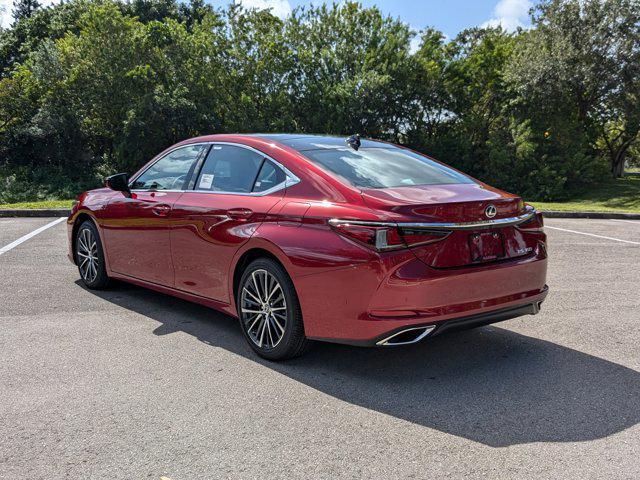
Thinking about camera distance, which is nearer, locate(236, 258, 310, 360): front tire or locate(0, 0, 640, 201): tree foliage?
locate(236, 258, 310, 360): front tire

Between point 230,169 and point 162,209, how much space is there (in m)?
0.81

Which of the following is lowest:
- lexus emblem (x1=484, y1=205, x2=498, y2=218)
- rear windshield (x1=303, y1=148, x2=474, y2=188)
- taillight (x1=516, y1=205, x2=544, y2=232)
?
taillight (x1=516, y1=205, x2=544, y2=232)

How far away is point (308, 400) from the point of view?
3.82m

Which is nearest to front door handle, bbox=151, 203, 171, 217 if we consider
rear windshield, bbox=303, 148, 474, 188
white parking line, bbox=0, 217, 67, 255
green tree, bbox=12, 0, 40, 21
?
rear windshield, bbox=303, 148, 474, 188

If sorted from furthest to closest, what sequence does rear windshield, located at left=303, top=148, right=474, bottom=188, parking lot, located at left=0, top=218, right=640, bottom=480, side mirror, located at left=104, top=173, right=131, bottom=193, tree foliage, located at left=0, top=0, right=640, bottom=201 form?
tree foliage, located at left=0, top=0, right=640, bottom=201
side mirror, located at left=104, top=173, right=131, bottom=193
rear windshield, located at left=303, top=148, right=474, bottom=188
parking lot, located at left=0, top=218, right=640, bottom=480

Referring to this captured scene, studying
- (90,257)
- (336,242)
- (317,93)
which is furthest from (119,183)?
(317,93)

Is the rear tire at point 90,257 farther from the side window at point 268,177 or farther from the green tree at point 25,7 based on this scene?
the green tree at point 25,7

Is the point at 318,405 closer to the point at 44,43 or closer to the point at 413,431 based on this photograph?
the point at 413,431

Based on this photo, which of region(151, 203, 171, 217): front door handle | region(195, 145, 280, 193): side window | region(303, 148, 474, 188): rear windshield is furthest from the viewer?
region(151, 203, 171, 217): front door handle

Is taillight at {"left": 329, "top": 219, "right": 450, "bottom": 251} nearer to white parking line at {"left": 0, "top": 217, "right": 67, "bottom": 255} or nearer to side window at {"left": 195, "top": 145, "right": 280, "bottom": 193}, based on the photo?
side window at {"left": 195, "top": 145, "right": 280, "bottom": 193}

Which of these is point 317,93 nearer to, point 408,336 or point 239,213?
point 239,213

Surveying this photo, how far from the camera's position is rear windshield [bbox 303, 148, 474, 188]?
4.38 meters

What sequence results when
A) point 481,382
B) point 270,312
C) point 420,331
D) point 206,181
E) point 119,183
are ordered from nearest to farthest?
point 420,331, point 481,382, point 270,312, point 206,181, point 119,183

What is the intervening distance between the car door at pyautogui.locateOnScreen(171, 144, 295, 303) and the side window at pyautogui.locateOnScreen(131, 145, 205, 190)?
0.22 metres
